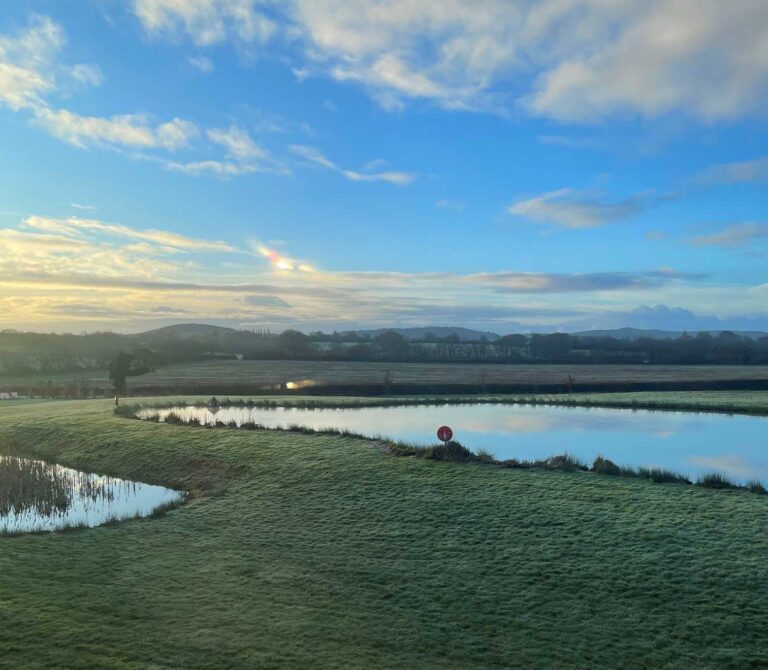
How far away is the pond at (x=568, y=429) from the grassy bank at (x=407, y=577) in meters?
5.15

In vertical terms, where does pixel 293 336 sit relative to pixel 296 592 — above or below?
above

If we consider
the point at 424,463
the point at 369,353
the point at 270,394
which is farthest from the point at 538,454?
the point at 369,353

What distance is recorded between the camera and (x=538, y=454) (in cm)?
2177

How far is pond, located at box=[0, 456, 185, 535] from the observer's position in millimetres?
15383

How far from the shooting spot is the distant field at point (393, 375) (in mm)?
53594

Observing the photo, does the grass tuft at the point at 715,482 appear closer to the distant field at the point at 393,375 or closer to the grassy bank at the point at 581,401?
the grassy bank at the point at 581,401

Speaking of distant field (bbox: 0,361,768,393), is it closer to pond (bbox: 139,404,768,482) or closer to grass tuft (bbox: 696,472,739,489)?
pond (bbox: 139,404,768,482)

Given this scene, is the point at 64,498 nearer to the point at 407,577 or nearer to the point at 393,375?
the point at 407,577

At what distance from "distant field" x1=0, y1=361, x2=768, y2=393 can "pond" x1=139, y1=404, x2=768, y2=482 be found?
14392 millimetres

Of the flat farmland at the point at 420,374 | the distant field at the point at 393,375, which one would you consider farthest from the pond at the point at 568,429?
the flat farmland at the point at 420,374

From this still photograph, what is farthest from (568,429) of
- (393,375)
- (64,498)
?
(393,375)

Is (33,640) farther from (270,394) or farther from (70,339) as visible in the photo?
(70,339)

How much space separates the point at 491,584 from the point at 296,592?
11.3 ft

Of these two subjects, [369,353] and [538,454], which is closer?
[538,454]
